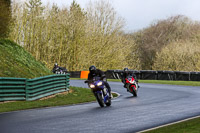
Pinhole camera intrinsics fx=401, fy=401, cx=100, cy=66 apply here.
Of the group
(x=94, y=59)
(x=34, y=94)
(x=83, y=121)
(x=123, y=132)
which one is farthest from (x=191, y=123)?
(x=94, y=59)

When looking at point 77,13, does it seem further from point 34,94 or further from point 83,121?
point 83,121

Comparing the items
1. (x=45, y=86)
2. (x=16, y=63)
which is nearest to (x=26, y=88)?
(x=45, y=86)

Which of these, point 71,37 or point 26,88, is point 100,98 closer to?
point 26,88

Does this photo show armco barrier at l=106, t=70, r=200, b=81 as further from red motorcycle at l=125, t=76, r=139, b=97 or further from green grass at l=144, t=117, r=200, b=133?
green grass at l=144, t=117, r=200, b=133

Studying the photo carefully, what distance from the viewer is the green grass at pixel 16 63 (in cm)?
2127

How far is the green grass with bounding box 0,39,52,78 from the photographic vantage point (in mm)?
21266

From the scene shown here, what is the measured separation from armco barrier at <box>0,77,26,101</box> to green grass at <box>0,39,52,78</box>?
3038 mm

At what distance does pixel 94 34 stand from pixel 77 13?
411cm

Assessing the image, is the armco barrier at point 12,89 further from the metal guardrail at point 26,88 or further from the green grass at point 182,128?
the green grass at point 182,128

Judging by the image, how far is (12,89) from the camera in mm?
16922

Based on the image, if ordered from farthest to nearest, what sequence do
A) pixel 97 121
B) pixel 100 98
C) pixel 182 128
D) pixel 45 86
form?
1. pixel 45 86
2. pixel 100 98
3. pixel 97 121
4. pixel 182 128


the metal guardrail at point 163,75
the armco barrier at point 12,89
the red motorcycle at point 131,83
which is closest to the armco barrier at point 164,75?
the metal guardrail at point 163,75

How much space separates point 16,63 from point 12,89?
6.45 metres

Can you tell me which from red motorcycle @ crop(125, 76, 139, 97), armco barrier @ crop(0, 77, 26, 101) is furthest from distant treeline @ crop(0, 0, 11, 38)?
red motorcycle @ crop(125, 76, 139, 97)
